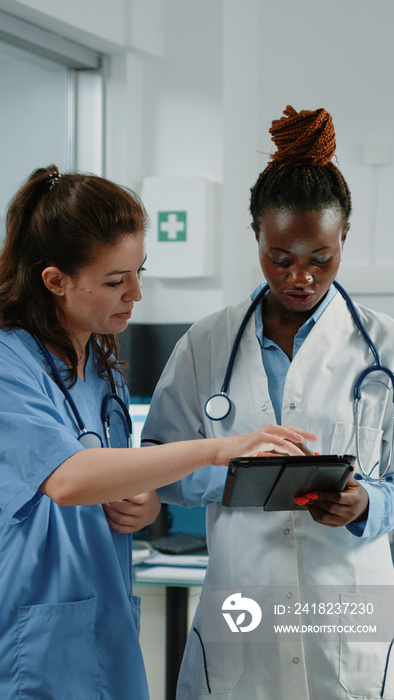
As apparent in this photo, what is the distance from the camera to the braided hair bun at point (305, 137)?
4.28 ft

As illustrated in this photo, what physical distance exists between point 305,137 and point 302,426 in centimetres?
49

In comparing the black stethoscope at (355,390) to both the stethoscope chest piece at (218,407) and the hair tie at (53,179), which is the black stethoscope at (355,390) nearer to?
the stethoscope chest piece at (218,407)

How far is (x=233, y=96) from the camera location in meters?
2.72

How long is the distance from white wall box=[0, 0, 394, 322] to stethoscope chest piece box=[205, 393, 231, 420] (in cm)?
130

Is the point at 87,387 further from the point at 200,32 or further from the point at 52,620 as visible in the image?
the point at 200,32

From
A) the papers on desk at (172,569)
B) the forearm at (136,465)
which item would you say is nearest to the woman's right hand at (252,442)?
the forearm at (136,465)

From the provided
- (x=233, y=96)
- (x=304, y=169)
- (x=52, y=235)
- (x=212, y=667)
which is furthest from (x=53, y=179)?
(x=233, y=96)

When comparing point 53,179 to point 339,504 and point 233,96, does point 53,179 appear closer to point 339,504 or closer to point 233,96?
point 339,504

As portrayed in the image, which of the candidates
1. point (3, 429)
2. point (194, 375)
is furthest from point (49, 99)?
point (3, 429)

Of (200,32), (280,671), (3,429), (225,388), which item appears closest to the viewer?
(3,429)

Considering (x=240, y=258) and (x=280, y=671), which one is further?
(x=240, y=258)

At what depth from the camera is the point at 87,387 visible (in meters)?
1.33

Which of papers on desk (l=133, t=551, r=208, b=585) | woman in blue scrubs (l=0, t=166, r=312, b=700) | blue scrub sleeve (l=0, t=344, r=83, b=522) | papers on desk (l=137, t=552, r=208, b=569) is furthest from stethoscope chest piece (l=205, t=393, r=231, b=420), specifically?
papers on desk (l=137, t=552, r=208, b=569)

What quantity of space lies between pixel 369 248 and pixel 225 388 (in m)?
1.35
